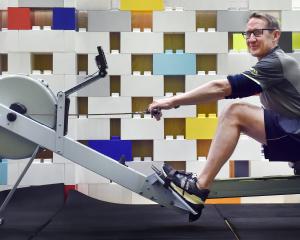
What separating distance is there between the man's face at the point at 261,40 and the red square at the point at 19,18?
6.54ft

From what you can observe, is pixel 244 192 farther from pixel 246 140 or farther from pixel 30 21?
pixel 30 21

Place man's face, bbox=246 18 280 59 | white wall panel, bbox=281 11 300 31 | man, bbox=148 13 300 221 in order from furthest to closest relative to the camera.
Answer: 1. white wall panel, bbox=281 11 300 31
2. man's face, bbox=246 18 280 59
3. man, bbox=148 13 300 221

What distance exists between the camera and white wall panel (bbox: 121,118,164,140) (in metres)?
3.93

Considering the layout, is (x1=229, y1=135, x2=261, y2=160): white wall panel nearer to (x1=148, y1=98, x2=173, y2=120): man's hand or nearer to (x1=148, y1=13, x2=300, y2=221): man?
(x1=148, y1=13, x2=300, y2=221): man

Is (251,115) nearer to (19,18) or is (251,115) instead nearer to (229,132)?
(229,132)

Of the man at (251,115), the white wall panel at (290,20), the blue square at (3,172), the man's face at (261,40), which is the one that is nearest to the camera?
the man at (251,115)

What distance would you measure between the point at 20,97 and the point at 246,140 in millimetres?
1978

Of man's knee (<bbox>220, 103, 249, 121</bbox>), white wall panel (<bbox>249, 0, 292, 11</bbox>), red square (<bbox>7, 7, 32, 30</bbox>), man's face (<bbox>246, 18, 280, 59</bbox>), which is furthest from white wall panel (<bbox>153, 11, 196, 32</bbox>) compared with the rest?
man's knee (<bbox>220, 103, 249, 121</bbox>)

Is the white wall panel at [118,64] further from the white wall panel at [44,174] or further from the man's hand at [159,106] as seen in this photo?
the man's hand at [159,106]

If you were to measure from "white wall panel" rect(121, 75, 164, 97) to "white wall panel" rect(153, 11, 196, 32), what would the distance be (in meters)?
0.40

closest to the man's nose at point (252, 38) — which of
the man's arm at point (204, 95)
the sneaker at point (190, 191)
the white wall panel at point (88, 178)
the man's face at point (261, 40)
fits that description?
the man's face at point (261, 40)

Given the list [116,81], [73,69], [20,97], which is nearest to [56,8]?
[73,69]

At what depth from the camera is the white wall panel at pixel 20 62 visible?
3.91 meters

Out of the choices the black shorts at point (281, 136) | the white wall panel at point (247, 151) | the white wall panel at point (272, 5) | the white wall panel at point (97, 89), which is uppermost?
the white wall panel at point (272, 5)
